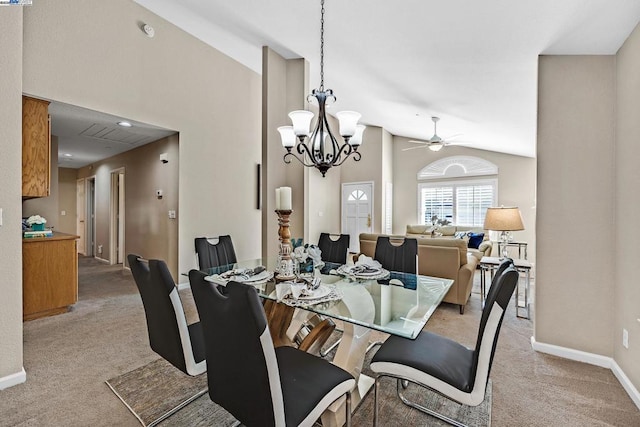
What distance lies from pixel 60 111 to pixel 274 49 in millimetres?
2625

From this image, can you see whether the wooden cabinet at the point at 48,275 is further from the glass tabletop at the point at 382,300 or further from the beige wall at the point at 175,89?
the glass tabletop at the point at 382,300

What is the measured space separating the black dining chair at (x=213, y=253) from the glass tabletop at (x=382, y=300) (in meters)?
0.41

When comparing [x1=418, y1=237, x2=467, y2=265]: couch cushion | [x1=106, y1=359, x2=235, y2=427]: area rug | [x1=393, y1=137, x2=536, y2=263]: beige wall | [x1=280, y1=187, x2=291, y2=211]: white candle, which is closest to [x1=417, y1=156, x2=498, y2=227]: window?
[x1=393, y1=137, x2=536, y2=263]: beige wall

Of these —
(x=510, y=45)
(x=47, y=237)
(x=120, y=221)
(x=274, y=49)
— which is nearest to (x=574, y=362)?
(x=510, y=45)

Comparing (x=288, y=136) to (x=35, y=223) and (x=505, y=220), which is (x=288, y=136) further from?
(x=35, y=223)

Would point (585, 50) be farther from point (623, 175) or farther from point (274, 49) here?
point (274, 49)

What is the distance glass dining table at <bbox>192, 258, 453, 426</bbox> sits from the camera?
144cm

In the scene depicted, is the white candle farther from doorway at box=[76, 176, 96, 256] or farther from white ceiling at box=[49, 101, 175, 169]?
doorway at box=[76, 176, 96, 256]

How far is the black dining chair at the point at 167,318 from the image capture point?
4.67 feet

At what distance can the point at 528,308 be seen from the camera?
3.24m

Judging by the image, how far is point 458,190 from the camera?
7.34 meters

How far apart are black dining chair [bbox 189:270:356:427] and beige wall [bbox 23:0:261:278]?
3258 millimetres

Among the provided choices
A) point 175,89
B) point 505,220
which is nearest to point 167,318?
point 505,220

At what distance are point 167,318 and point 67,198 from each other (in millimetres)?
8189
